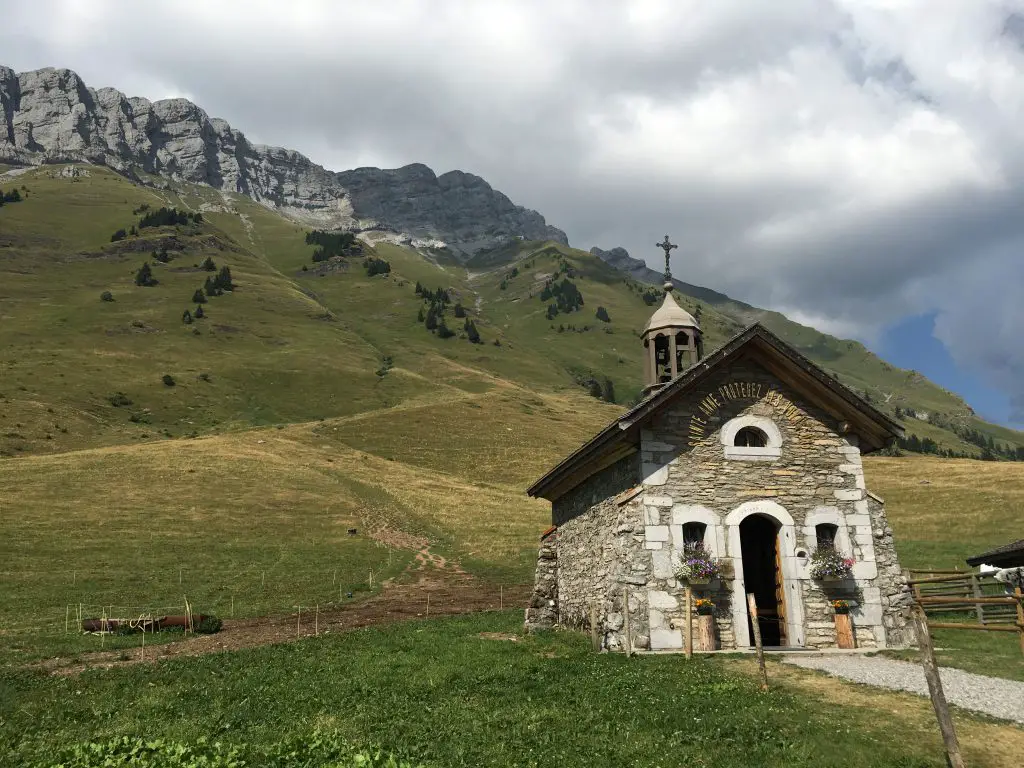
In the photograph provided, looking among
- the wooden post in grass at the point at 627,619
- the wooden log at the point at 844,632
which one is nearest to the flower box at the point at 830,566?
the wooden log at the point at 844,632

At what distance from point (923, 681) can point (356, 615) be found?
74.2 ft

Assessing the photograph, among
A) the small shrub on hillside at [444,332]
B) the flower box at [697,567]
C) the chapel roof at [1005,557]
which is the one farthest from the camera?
the small shrub on hillside at [444,332]

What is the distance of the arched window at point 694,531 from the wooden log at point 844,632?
4152mm

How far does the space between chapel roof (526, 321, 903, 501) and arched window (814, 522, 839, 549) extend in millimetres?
2834

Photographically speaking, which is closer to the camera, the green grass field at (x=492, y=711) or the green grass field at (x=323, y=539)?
the green grass field at (x=492, y=711)

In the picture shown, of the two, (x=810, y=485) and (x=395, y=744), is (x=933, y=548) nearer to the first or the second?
(x=810, y=485)

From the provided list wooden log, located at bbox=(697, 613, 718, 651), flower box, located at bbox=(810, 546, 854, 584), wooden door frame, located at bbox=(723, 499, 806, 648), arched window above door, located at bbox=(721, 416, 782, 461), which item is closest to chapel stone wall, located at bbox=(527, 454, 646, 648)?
wooden log, located at bbox=(697, 613, 718, 651)

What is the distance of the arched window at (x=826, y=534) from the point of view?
63.8ft

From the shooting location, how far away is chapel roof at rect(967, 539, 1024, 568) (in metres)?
26.9

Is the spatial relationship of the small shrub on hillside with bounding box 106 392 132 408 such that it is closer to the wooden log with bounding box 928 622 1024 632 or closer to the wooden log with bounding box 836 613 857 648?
the wooden log with bounding box 836 613 857 648

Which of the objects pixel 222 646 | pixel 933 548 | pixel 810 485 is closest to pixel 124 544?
pixel 222 646

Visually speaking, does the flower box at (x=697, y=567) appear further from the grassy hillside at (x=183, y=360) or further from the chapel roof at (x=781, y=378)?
the grassy hillside at (x=183, y=360)

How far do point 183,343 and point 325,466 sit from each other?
82591mm

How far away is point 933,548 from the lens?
44312 mm
